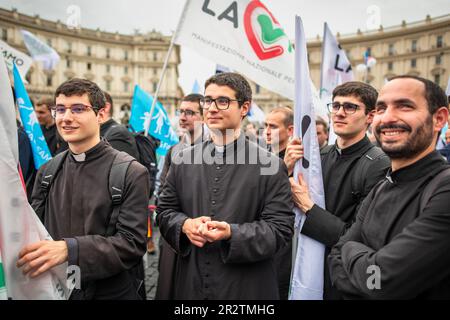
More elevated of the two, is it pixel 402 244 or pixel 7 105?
pixel 7 105

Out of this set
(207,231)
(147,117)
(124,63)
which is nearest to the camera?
(207,231)

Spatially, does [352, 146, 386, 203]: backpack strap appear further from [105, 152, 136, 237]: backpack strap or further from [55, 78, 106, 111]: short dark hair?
[55, 78, 106, 111]: short dark hair

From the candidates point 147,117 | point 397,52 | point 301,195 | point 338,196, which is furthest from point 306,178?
point 397,52

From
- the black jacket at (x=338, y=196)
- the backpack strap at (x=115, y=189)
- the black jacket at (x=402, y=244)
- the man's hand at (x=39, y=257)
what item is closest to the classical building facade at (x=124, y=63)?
the black jacket at (x=338, y=196)

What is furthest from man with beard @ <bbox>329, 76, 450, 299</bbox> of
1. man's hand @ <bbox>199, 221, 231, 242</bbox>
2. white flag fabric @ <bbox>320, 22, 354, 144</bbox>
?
white flag fabric @ <bbox>320, 22, 354, 144</bbox>

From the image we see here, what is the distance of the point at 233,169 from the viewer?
2293 mm

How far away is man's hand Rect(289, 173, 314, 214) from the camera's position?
246 cm

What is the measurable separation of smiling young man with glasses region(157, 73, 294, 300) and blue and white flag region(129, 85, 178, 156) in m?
4.23

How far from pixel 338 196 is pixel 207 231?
119 centimetres

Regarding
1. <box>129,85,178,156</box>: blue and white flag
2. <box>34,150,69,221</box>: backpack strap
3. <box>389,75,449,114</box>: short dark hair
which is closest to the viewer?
<box>389,75,449,114</box>: short dark hair

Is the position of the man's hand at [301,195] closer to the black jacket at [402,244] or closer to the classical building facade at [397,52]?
the black jacket at [402,244]

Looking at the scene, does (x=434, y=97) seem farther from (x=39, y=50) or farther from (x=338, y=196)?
(x=39, y=50)

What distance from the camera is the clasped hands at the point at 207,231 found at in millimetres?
1925

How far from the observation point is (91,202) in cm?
204
